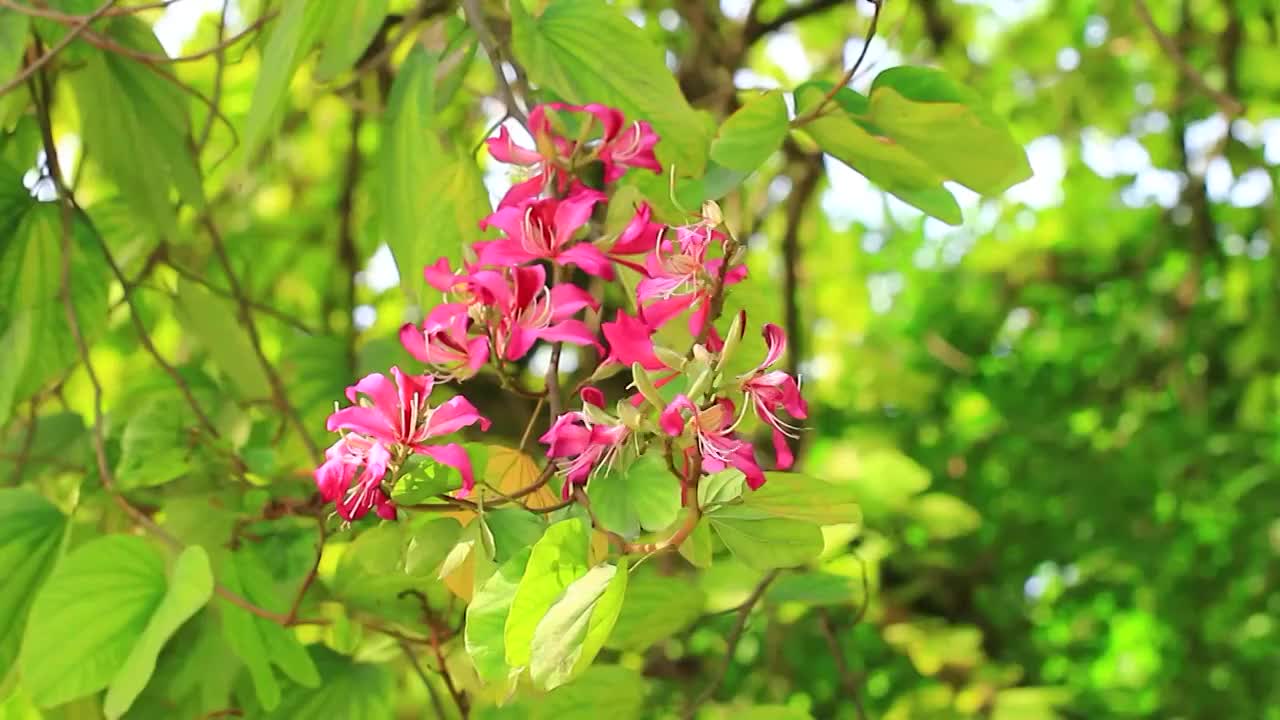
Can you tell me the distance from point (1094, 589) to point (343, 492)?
195 cm

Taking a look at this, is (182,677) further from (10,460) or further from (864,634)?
(864,634)

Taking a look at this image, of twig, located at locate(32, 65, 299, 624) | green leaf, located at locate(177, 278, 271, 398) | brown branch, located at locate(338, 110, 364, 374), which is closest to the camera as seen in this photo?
twig, located at locate(32, 65, 299, 624)

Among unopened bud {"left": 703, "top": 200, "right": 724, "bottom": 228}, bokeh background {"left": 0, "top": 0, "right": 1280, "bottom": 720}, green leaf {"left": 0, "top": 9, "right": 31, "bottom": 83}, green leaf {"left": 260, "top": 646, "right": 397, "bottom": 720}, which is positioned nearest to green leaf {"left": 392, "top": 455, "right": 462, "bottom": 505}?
unopened bud {"left": 703, "top": 200, "right": 724, "bottom": 228}

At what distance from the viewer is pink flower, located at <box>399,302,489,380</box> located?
0.40m

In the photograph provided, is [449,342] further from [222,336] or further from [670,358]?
[222,336]

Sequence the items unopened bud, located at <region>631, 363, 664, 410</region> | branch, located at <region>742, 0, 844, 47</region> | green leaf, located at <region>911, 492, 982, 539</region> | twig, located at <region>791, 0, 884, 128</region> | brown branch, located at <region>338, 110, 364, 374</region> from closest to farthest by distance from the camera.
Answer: unopened bud, located at <region>631, 363, 664, 410</region> < twig, located at <region>791, 0, 884, 128</region> < branch, located at <region>742, 0, 844, 47</region> < brown branch, located at <region>338, 110, 364, 374</region> < green leaf, located at <region>911, 492, 982, 539</region>

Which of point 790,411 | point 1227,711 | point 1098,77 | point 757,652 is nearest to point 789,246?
point 757,652

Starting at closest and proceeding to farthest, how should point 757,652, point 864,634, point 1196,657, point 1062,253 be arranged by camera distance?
point 757,652 → point 864,634 → point 1196,657 → point 1062,253

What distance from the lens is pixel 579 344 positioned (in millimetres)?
393

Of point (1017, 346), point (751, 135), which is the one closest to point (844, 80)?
point (751, 135)

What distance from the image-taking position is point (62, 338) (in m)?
0.70

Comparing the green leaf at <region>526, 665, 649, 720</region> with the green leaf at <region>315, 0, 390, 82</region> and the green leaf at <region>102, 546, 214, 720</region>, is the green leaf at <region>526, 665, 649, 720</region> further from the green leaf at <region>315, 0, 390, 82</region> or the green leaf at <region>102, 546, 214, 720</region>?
the green leaf at <region>315, 0, 390, 82</region>

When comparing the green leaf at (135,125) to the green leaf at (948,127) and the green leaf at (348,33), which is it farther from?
the green leaf at (948,127)

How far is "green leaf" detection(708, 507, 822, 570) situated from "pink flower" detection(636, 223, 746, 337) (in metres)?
0.06
